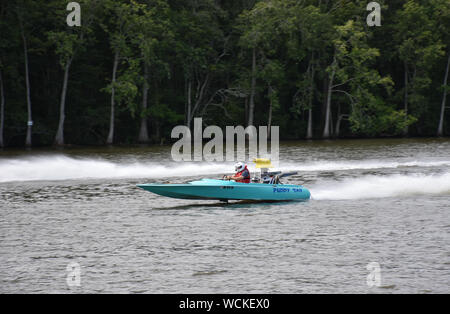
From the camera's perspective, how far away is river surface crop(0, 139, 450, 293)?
15.6 metres

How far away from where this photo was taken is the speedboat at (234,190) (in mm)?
25297

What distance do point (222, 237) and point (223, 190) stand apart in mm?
5530

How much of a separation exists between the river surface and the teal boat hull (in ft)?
1.56

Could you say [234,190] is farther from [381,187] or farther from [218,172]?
[218,172]

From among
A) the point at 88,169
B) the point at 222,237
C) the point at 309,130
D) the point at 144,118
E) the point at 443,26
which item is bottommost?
the point at 222,237

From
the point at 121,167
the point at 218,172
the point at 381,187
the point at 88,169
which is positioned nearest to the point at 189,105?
the point at 121,167

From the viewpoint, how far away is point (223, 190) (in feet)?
84.1

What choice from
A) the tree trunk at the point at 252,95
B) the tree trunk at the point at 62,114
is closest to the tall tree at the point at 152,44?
the tree trunk at the point at 62,114

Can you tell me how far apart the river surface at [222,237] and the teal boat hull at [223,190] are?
48 cm

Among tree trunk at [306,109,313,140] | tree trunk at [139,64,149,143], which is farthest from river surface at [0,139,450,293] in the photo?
tree trunk at [306,109,313,140]

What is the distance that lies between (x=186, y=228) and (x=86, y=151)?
1347 inches

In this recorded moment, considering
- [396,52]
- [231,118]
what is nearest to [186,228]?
[231,118]

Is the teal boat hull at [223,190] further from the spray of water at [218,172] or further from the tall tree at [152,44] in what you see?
the tall tree at [152,44]

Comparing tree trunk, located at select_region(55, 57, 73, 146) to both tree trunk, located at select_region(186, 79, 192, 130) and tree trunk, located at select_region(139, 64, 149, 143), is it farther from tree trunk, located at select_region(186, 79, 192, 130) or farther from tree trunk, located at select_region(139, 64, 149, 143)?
tree trunk, located at select_region(186, 79, 192, 130)
